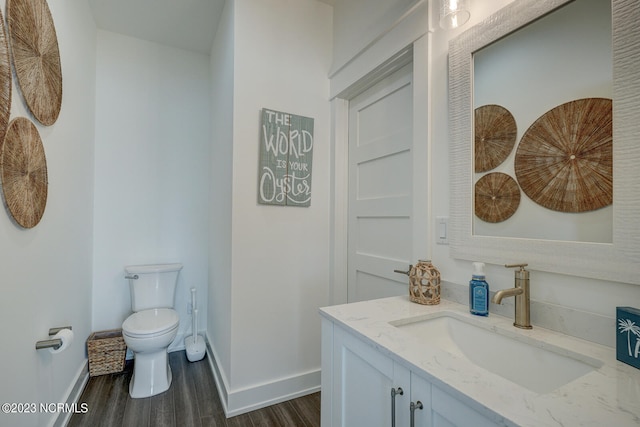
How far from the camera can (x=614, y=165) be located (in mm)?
774

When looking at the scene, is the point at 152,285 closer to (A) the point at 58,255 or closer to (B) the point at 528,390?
(A) the point at 58,255

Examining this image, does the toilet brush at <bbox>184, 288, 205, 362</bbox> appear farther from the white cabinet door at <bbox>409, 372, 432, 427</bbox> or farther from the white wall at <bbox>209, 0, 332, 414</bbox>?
the white cabinet door at <bbox>409, 372, 432, 427</bbox>

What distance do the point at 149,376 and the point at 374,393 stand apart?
1.80 meters

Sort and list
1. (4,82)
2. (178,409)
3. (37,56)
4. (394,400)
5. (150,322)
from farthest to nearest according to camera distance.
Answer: (150,322), (178,409), (37,56), (4,82), (394,400)

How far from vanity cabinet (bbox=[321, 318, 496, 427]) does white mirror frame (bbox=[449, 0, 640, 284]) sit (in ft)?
Answer: 1.86

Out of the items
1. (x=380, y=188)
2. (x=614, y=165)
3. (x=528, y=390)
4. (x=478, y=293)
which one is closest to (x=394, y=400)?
(x=528, y=390)

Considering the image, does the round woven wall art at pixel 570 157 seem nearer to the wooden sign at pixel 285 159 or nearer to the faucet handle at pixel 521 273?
the faucet handle at pixel 521 273

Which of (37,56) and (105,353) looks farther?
(105,353)

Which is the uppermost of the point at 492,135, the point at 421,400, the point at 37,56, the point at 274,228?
the point at 37,56

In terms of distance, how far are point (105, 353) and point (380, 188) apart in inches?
92.3

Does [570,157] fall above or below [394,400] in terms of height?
above

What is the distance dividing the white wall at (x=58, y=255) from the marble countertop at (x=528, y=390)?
1266mm

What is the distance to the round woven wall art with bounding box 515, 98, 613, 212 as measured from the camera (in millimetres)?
798

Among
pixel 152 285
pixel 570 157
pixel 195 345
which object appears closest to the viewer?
pixel 570 157
